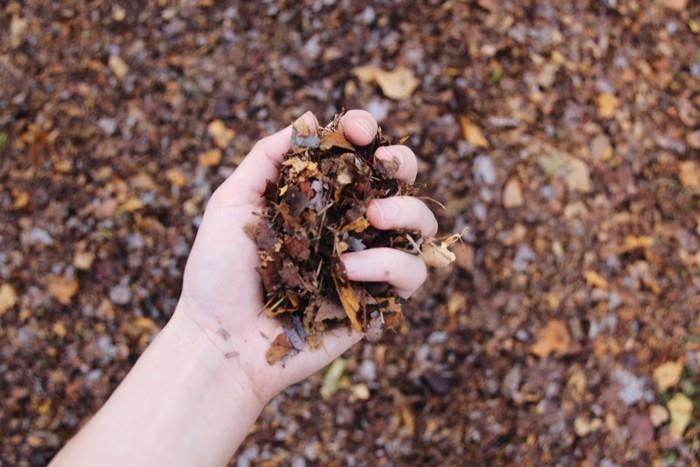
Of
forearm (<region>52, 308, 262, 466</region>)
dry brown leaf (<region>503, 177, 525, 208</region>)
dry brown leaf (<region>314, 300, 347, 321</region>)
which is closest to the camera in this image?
forearm (<region>52, 308, 262, 466</region>)

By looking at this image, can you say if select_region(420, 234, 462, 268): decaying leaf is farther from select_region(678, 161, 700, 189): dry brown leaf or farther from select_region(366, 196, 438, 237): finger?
select_region(678, 161, 700, 189): dry brown leaf

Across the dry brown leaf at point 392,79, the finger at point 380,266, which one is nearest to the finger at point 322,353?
the finger at point 380,266

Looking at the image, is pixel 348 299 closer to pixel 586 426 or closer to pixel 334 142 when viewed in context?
pixel 334 142

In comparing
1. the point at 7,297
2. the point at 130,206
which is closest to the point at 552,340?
the point at 130,206

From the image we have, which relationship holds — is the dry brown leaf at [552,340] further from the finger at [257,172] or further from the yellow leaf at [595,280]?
the finger at [257,172]

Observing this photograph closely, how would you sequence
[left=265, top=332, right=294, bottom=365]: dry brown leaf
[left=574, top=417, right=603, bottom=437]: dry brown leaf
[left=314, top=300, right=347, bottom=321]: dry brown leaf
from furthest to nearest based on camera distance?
[left=574, top=417, right=603, bottom=437]: dry brown leaf
[left=265, top=332, right=294, bottom=365]: dry brown leaf
[left=314, top=300, right=347, bottom=321]: dry brown leaf

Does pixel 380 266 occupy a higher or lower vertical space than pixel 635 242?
higher

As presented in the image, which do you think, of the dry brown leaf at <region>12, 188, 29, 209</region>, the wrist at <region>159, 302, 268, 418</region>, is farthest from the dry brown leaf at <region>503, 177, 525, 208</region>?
the dry brown leaf at <region>12, 188, 29, 209</region>

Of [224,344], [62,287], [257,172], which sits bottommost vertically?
[62,287]
